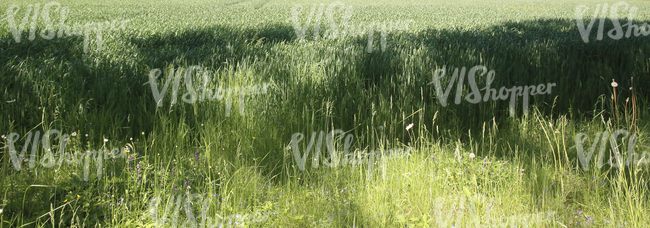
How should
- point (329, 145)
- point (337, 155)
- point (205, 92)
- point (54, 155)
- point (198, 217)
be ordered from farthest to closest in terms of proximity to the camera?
point (205, 92) < point (329, 145) < point (337, 155) < point (54, 155) < point (198, 217)

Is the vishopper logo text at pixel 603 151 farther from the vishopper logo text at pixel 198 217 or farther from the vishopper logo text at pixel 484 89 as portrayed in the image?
the vishopper logo text at pixel 198 217

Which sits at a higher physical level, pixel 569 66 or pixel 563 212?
pixel 569 66

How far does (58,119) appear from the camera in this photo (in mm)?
3098

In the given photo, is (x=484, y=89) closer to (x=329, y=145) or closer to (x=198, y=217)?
(x=329, y=145)

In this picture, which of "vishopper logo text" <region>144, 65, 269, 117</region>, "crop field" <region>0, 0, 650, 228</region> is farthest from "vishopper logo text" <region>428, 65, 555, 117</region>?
"vishopper logo text" <region>144, 65, 269, 117</region>

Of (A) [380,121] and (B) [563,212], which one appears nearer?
(B) [563,212]

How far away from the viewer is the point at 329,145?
3.31m

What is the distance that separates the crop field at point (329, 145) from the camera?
2.24 metres

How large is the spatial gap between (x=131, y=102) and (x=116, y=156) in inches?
43.3

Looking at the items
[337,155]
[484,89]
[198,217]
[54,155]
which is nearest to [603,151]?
[484,89]

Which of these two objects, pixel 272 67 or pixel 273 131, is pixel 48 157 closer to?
pixel 273 131

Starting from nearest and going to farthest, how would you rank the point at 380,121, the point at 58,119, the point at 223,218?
the point at 223,218, the point at 58,119, the point at 380,121

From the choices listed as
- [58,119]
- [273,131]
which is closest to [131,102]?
[58,119]

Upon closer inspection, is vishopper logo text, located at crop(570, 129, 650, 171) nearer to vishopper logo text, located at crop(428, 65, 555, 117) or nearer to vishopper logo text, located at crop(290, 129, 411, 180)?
vishopper logo text, located at crop(428, 65, 555, 117)
